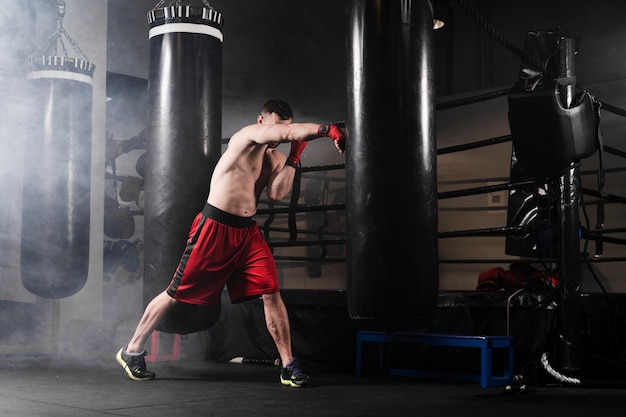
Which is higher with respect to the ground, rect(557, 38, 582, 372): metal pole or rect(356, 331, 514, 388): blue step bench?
rect(557, 38, 582, 372): metal pole

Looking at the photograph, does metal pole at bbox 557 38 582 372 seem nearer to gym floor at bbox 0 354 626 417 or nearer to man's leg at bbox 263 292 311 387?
gym floor at bbox 0 354 626 417

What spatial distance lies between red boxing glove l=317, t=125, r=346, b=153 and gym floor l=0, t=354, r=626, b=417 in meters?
0.79

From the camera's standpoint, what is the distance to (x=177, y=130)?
3.06 metres

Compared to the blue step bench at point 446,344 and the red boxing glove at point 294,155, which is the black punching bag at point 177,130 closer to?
the red boxing glove at point 294,155

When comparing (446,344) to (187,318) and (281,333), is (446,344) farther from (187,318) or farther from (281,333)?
(187,318)

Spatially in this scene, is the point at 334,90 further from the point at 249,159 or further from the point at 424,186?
the point at 424,186

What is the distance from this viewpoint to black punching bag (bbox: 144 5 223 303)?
10.0 feet

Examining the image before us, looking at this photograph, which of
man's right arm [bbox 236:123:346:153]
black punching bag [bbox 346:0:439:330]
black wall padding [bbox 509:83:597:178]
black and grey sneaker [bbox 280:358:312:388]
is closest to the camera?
black punching bag [bbox 346:0:439:330]

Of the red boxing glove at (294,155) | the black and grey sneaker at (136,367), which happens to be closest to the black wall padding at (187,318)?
the black and grey sneaker at (136,367)

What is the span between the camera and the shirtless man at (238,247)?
121 inches

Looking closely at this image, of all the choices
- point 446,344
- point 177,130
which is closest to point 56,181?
point 177,130

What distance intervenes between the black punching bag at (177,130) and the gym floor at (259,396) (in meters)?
0.50

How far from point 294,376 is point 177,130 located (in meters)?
1.09

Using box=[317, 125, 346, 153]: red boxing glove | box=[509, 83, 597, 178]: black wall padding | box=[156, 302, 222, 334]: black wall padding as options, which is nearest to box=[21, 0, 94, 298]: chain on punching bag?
box=[156, 302, 222, 334]: black wall padding
